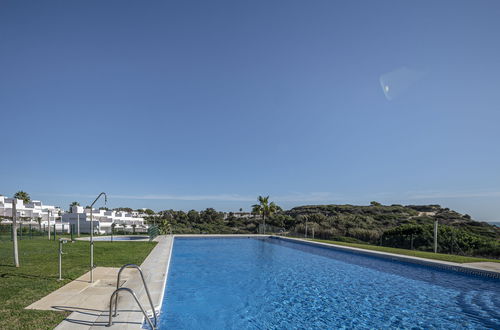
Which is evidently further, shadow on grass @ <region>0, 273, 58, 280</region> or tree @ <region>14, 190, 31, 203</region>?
tree @ <region>14, 190, 31, 203</region>

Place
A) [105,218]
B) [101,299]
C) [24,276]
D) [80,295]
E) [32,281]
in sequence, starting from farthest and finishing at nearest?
1. [105,218]
2. [24,276]
3. [32,281]
4. [80,295]
5. [101,299]

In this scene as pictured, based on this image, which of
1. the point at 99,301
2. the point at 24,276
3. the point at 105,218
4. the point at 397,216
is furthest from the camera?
the point at 105,218

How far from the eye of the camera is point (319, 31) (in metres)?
12.9

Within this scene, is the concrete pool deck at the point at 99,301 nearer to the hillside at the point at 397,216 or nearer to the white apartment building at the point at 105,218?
the white apartment building at the point at 105,218

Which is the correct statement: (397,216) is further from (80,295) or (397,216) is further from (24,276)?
(24,276)

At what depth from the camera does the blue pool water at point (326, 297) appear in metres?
5.70

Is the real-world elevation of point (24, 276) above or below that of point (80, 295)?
below

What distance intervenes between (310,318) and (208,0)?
1372cm

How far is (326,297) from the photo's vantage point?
290 inches

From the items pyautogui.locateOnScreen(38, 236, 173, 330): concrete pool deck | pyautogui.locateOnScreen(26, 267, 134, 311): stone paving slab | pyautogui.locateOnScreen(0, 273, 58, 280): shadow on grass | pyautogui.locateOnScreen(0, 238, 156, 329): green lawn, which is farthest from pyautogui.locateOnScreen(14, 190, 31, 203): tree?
pyautogui.locateOnScreen(26, 267, 134, 311): stone paving slab

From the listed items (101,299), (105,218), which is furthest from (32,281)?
(105,218)

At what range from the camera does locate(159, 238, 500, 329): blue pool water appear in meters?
5.70

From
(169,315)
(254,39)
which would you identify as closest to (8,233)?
(169,315)

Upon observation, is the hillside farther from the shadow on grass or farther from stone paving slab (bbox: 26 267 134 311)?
the shadow on grass
